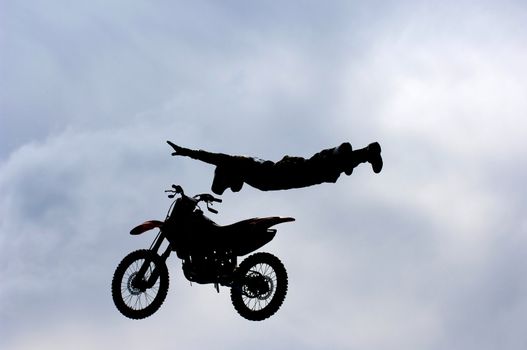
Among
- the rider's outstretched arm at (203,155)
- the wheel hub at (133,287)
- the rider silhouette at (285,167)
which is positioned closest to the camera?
the rider silhouette at (285,167)

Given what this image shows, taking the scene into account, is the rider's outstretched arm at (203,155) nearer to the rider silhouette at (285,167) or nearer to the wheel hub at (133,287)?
the rider silhouette at (285,167)

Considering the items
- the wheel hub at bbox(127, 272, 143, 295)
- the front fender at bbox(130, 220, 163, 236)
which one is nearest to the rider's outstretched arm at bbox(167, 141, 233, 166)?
the front fender at bbox(130, 220, 163, 236)

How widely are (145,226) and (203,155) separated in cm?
361

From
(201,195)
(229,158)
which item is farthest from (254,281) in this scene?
(229,158)

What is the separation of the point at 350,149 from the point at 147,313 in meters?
6.40

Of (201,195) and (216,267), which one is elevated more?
(201,195)

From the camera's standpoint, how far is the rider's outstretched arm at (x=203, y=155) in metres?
13.8

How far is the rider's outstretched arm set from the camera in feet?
45.2

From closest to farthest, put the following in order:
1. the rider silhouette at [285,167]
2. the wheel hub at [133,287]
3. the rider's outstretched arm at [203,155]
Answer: the rider silhouette at [285,167] → the rider's outstretched arm at [203,155] → the wheel hub at [133,287]

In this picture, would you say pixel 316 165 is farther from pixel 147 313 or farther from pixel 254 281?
pixel 147 313

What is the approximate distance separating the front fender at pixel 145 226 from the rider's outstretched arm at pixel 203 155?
3255 mm

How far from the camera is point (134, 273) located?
16.9m

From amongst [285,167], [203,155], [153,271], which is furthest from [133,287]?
[285,167]

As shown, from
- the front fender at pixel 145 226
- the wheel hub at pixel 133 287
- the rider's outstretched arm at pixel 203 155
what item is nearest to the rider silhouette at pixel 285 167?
the rider's outstretched arm at pixel 203 155
